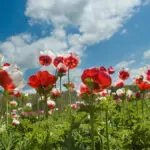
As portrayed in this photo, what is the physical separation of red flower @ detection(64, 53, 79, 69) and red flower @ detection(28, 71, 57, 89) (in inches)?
86.4

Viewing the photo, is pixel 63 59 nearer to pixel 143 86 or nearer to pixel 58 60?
pixel 58 60

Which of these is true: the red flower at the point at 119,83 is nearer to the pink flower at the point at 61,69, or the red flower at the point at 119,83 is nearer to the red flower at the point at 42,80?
the pink flower at the point at 61,69

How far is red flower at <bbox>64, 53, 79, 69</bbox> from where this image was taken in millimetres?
5324

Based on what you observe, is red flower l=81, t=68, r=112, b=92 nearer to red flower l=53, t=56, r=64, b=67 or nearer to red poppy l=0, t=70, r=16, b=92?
red poppy l=0, t=70, r=16, b=92

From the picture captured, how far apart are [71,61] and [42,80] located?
7.55 ft

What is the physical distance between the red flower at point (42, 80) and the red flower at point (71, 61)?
7.20ft

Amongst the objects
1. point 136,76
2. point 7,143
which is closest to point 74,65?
point 136,76

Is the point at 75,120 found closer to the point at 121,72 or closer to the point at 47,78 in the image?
the point at 47,78

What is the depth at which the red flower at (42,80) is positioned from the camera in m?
3.07

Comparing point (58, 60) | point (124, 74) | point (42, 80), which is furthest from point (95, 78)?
point (124, 74)

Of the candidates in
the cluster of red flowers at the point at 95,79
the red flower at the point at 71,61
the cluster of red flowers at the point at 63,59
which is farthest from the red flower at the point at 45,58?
the cluster of red flowers at the point at 95,79

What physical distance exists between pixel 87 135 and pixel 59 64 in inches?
79.2

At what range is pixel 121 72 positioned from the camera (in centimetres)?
707

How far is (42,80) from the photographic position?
10.1 feet
